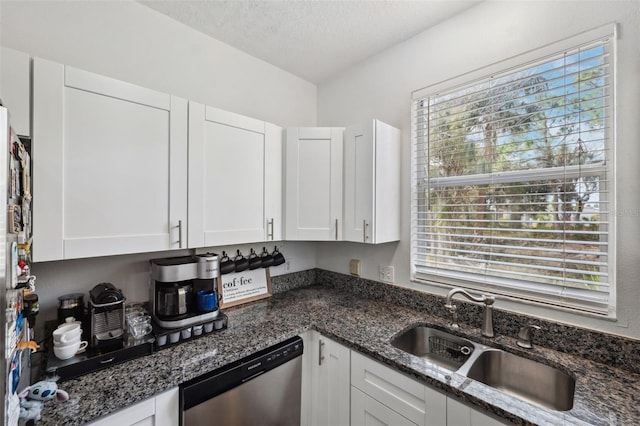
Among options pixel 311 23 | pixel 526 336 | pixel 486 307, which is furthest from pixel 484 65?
pixel 526 336

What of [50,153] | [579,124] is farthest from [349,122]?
[50,153]

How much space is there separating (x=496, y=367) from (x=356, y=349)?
2.16ft

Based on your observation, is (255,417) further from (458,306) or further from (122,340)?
(458,306)

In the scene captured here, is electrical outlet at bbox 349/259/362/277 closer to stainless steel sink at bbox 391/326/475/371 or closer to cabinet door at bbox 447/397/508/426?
stainless steel sink at bbox 391/326/475/371

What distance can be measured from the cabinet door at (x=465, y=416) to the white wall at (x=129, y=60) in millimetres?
1439

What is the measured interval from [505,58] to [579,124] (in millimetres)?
497

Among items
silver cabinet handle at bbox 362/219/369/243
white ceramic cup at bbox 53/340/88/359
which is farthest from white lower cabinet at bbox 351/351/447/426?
white ceramic cup at bbox 53/340/88/359

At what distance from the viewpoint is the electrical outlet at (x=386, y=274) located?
1.95 meters

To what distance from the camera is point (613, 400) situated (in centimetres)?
96

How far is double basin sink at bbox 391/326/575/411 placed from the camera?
3.86 ft

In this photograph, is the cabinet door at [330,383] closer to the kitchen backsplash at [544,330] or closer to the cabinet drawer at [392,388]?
the cabinet drawer at [392,388]

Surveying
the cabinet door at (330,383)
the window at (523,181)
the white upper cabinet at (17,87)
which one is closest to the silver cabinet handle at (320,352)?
the cabinet door at (330,383)

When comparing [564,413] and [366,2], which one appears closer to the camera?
[564,413]

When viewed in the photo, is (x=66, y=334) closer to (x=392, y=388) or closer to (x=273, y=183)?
(x=273, y=183)
